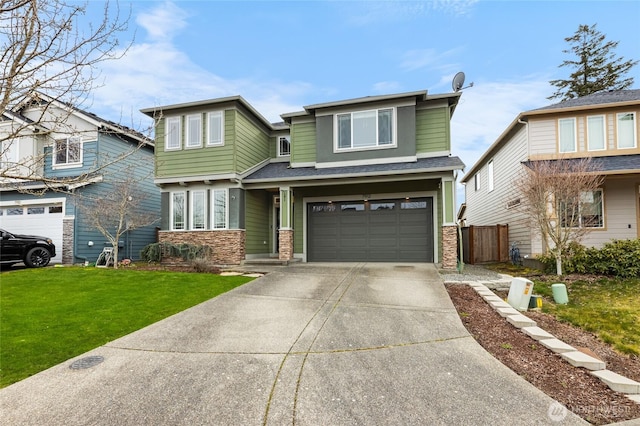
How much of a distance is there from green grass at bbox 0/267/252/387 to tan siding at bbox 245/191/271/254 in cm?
357

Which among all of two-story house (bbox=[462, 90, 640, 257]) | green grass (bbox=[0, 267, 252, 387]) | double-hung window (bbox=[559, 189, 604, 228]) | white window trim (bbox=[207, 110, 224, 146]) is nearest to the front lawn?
double-hung window (bbox=[559, 189, 604, 228])

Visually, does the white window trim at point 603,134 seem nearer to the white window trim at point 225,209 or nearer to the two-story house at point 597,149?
the two-story house at point 597,149

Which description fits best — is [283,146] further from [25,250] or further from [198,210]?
[25,250]

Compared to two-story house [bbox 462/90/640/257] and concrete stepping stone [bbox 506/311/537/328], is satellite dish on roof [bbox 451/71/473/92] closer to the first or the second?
two-story house [bbox 462/90/640/257]

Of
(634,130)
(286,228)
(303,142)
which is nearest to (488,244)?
(634,130)

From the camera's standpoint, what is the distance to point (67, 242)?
43.8 feet

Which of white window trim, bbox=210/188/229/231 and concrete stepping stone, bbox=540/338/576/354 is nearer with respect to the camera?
concrete stepping stone, bbox=540/338/576/354

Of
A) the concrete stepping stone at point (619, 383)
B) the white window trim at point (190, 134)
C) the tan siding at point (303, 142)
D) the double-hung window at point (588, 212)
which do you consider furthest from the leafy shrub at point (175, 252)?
the double-hung window at point (588, 212)

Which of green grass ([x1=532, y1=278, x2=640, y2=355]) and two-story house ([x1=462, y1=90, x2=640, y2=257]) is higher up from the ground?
two-story house ([x1=462, y1=90, x2=640, y2=257])

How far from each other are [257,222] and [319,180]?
140 inches

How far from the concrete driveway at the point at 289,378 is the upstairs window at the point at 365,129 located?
7595 mm

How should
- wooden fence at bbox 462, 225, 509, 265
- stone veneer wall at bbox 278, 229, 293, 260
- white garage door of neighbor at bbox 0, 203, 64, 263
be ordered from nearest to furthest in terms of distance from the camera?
stone veneer wall at bbox 278, 229, 293, 260 < white garage door of neighbor at bbox 0, 203, 64, 263 < wooden fence at bbox 462, 225, 509, 265

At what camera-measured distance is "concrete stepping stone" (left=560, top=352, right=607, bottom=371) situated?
4.09m

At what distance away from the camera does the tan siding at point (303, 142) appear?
531 inches
